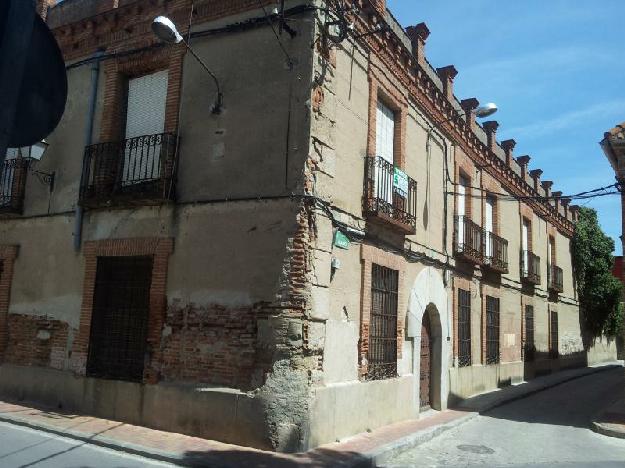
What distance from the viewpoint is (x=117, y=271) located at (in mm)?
8969

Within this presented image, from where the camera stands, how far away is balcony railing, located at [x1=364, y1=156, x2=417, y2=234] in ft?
29.3

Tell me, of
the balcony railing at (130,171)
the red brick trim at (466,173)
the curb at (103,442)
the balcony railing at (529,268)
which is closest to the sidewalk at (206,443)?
the curb at (103,442)

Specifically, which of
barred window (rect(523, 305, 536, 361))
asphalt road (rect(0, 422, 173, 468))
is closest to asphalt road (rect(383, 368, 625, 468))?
asphalt road (rect(0, 422, 173, 468))

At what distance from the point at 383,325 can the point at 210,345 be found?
3.11 meters

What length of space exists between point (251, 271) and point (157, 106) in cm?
345

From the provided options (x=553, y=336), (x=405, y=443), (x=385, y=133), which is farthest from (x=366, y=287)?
(x=553, y=336)

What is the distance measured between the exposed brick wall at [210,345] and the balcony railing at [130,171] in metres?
1.81

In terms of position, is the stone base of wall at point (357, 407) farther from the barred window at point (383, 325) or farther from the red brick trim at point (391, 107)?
the red brick trim at point (391, 107)

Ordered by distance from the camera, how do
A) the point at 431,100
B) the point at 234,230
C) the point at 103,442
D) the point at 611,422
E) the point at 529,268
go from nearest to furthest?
the point at 103,442, the point at 234,230, the point at 611,422, the point at 431,100, the point at 529,268

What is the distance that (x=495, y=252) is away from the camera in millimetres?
14797

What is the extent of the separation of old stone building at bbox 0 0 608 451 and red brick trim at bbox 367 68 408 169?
44 millimetres

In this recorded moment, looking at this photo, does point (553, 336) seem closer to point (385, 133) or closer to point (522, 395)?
point (522, 395)

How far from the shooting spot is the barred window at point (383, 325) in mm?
9102

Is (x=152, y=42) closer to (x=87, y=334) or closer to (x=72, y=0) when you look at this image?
(x=72, y=0)
